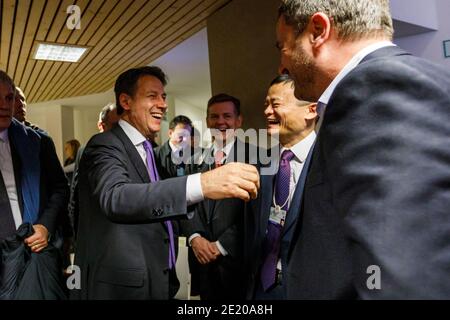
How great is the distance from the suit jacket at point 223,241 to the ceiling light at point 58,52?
4.15 meters

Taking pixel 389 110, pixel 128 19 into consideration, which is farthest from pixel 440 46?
pixel 389 110

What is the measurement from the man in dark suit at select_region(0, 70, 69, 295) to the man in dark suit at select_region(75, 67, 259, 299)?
1.12 ft

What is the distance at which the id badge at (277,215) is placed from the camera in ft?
5.33

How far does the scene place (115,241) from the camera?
173cm

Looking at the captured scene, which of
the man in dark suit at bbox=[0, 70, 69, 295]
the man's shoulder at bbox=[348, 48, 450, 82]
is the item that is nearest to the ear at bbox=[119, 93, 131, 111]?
the man in dark suit at bbox=[0, 70, 69, 295]

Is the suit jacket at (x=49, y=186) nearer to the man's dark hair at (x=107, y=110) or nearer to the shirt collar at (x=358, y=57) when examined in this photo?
the man's dark hair at (x=107, y=110)

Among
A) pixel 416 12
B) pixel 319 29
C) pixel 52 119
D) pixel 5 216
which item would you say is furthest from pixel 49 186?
pixel 52 119

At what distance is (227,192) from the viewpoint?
1186mm

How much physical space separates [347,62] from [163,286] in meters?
1.32

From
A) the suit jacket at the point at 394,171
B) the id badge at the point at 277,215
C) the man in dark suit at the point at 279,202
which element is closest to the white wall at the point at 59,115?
the man in dark suit at the point at 279,202

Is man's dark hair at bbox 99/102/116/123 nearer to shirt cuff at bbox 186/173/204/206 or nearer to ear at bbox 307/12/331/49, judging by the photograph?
shirt cuff at bbox 186/173/204/206

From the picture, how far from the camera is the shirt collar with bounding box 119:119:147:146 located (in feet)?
6.25

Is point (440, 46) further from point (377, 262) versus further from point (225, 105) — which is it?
point (377, 262)

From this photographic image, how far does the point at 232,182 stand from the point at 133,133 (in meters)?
0.91
